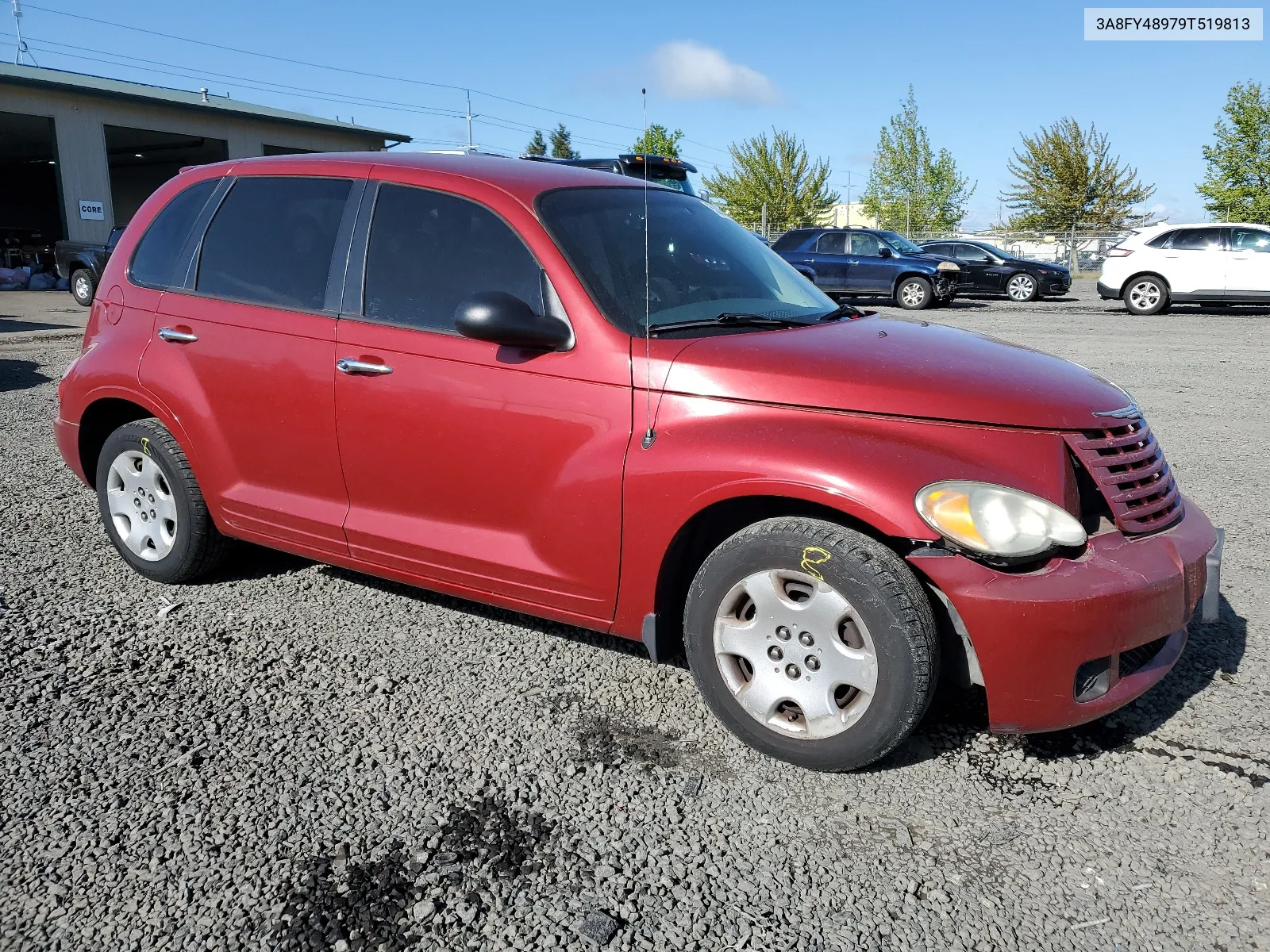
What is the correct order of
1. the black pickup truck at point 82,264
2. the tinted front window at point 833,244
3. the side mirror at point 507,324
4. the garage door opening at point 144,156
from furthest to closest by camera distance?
the garage door opening at point 144,156 → the black pickup truck at point 82,264 → the tinted front window at point 833,244 → the side mirror at point 507,324

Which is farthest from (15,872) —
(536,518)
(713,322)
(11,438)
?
(11,438)

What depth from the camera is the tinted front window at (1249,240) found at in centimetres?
1728

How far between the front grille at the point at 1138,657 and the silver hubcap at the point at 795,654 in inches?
29.9

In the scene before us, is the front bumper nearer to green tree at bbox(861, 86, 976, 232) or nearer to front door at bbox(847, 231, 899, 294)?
front door at bbox(847, 231, 899, 294)

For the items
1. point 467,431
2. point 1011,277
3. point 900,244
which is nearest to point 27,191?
point 900,244

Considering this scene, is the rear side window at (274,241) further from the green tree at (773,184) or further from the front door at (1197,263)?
the green tree at (773,184)

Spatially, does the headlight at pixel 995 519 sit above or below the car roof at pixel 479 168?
below

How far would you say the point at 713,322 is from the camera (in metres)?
3.39

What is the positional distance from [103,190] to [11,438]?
24401 millimetres

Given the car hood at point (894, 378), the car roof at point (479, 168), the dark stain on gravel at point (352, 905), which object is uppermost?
the car roof at point (479, 168)

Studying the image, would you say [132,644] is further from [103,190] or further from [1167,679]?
[103,190]

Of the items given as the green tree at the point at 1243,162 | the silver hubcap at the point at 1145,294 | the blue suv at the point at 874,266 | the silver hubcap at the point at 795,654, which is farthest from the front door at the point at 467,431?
the green tree at the point at 1243,162

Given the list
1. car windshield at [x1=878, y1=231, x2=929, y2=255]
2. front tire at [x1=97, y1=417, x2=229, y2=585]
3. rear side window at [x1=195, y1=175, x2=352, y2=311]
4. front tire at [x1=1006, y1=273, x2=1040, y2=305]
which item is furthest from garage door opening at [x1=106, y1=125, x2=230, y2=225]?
rear side window at [x1=195, y1=175, x2=352, y2=311]

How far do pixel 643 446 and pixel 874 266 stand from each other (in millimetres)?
17899
